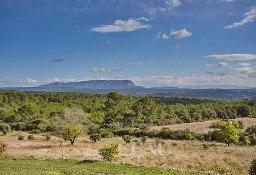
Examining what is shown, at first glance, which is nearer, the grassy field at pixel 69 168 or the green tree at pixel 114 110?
the grassy field at pixel 69 168

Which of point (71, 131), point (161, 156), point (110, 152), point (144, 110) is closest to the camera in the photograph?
point (110, 152)

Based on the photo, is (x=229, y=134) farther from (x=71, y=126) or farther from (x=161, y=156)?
(x=71, y=126)

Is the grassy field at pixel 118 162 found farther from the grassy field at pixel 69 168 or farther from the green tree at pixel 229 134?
the green tree at pixel 229 134

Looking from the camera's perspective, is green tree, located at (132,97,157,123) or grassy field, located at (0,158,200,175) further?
green tree, located at (132,97,157,123)

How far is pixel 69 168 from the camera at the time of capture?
34281 millimetres

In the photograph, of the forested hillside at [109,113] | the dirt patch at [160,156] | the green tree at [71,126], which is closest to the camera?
the dirt patch at [160,156]

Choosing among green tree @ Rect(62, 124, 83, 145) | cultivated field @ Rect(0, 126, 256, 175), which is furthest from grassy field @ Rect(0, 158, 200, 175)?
green tree @ Rect(62, 124, 83, 145)

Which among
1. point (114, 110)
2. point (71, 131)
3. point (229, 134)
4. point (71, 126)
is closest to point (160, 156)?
point (71, 131)

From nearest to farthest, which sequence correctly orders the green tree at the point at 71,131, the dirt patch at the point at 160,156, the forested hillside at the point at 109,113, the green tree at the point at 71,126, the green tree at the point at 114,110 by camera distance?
the dirt patch at the point at 160,156 < the green tree at the point at 71,131 < the green tree at the point at 71,126 < the forested hillside at the point at 109,113 < the green tree at the point at 114,110

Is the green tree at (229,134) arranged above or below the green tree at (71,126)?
below

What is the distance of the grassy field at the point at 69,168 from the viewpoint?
1245 inches

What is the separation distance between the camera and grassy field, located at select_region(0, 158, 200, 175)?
104 ft

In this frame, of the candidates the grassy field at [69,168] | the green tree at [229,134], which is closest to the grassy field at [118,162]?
the grassy field at [69,168]

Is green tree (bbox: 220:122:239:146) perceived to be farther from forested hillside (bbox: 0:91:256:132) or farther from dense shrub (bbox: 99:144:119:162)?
dense shrub (bbox: 99:144:119:162)
